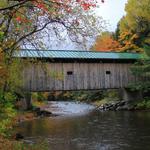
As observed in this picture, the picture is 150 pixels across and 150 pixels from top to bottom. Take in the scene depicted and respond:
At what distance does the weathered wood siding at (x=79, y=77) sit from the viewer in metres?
29.0

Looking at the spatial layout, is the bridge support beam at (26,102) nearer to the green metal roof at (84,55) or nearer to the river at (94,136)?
the green metal roof at (84,55)

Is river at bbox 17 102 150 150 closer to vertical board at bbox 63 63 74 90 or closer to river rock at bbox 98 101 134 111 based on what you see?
vertical board at bbox 63 63 74 90

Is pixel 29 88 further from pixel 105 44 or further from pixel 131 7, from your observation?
pixel 105 44

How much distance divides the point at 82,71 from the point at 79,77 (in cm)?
55

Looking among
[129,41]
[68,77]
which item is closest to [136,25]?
[129,41]

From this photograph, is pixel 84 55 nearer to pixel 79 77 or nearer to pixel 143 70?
pixel 79 77

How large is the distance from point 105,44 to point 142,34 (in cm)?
850

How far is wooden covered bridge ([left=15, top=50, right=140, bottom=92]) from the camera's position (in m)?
29.1

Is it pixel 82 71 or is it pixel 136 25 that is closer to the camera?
pixel 82 71

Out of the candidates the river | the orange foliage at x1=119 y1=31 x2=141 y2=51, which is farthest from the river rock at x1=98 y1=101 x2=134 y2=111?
the river

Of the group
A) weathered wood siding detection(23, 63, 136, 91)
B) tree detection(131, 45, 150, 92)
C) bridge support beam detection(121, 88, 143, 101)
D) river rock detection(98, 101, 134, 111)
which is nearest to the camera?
tree detection(131, 45, 150, 92)

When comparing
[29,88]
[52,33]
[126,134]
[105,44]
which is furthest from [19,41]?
[105,44]

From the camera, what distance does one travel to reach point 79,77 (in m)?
30.7

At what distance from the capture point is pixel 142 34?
37.2 m
